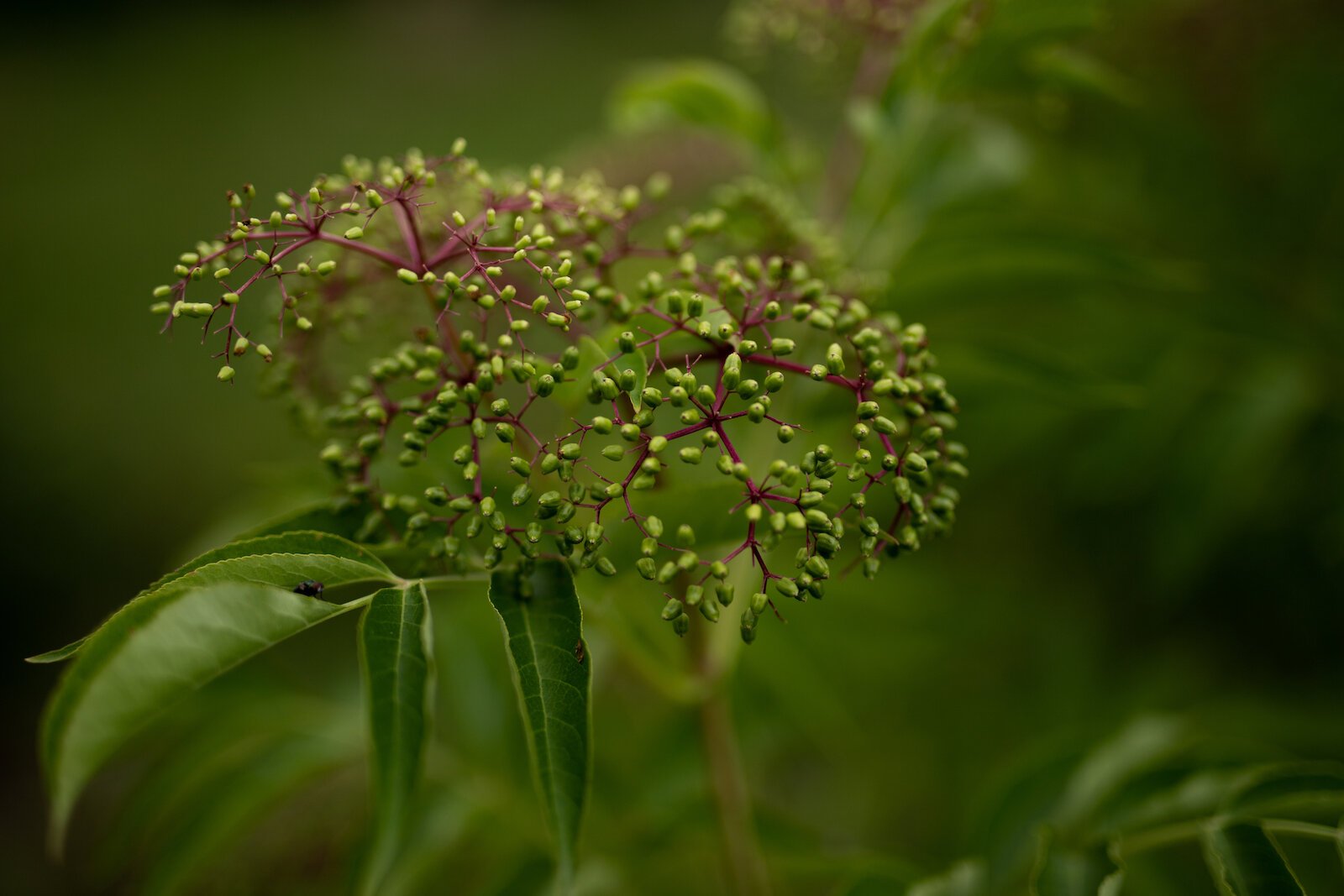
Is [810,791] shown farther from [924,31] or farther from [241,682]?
[924,31]

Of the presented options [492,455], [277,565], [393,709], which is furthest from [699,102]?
[393,709]

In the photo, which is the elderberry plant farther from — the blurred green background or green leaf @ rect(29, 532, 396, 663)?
the blurred green background

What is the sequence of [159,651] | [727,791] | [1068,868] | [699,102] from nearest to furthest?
[159,651], [1068,868], [727,791], [699,102]

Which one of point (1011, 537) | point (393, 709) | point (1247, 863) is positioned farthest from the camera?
point (1011, 537)

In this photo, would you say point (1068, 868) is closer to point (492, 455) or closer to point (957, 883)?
point (957, 883)

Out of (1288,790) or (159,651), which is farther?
(1288,790)

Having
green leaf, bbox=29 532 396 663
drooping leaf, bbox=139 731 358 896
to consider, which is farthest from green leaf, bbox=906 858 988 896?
drooping leaf, bbox=139 731 358 896
